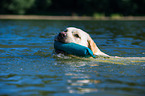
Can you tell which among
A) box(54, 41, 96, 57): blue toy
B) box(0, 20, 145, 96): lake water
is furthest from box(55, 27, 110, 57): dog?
box(0, 20, 145, 96): lake water

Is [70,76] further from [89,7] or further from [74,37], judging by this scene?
[89,7]

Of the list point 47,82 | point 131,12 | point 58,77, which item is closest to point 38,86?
point 47,82

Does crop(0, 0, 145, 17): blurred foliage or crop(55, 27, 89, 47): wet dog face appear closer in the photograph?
crop(55, 27, 89, 47): wet dog face

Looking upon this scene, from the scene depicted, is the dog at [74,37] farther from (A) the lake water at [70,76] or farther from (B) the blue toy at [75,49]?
(A) the lake water at [70,76]

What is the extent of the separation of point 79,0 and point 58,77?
49860mm

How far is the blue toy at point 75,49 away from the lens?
830 centimetres

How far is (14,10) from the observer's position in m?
49.4

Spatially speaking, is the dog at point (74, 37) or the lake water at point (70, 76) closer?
the lake water at point (70, 76)

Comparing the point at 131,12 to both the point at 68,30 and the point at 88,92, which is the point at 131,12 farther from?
the point at 88,92

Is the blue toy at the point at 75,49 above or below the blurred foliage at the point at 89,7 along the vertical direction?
below

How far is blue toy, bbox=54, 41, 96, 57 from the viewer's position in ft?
27.2

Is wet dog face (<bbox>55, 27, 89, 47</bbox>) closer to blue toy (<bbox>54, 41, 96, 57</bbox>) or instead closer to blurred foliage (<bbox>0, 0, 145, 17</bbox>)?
blue toy (<bbox>54, 41, 96, 57</bbox>)

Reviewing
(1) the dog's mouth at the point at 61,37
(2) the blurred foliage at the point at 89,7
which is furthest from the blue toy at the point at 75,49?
(2) the blurred foliage at the point at 89,7

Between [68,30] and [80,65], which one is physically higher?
[68,30]
